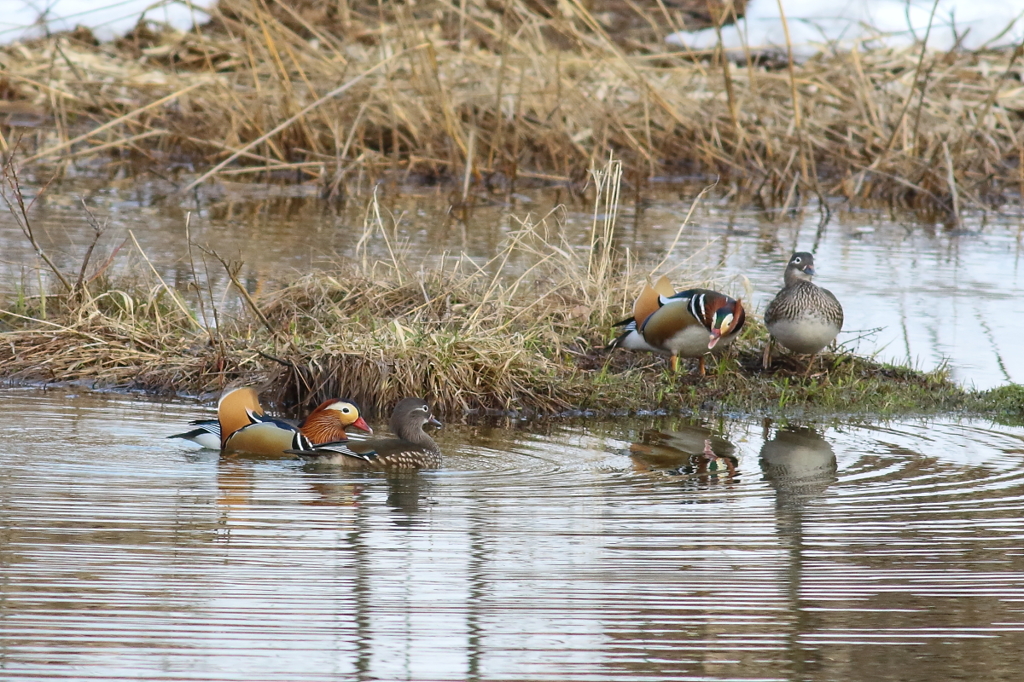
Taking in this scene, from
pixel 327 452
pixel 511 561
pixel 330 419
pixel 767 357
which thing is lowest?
pixel 511 561

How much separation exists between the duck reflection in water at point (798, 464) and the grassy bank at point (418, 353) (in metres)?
Answer: 0.72

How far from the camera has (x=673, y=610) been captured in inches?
184

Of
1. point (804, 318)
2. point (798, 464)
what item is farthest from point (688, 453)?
point (804, 318)

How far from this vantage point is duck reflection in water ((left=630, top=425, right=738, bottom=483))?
6.95 meters

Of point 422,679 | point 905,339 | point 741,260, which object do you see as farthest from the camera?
point 741,260

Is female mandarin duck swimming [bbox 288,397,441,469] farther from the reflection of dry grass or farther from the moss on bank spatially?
the reflection of dry grass

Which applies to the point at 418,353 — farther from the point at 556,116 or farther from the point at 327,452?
the point at 556,116

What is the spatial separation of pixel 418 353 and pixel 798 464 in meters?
2.20

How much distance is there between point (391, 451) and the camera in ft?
22.1

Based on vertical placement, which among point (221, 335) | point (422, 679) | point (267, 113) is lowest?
point (422, 679)

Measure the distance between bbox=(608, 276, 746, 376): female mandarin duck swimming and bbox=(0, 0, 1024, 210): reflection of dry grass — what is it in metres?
7.43

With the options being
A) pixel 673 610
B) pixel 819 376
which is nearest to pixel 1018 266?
pixel 819 376

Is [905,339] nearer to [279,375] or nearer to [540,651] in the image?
[279,375]

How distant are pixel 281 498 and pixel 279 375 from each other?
94.9 inches
